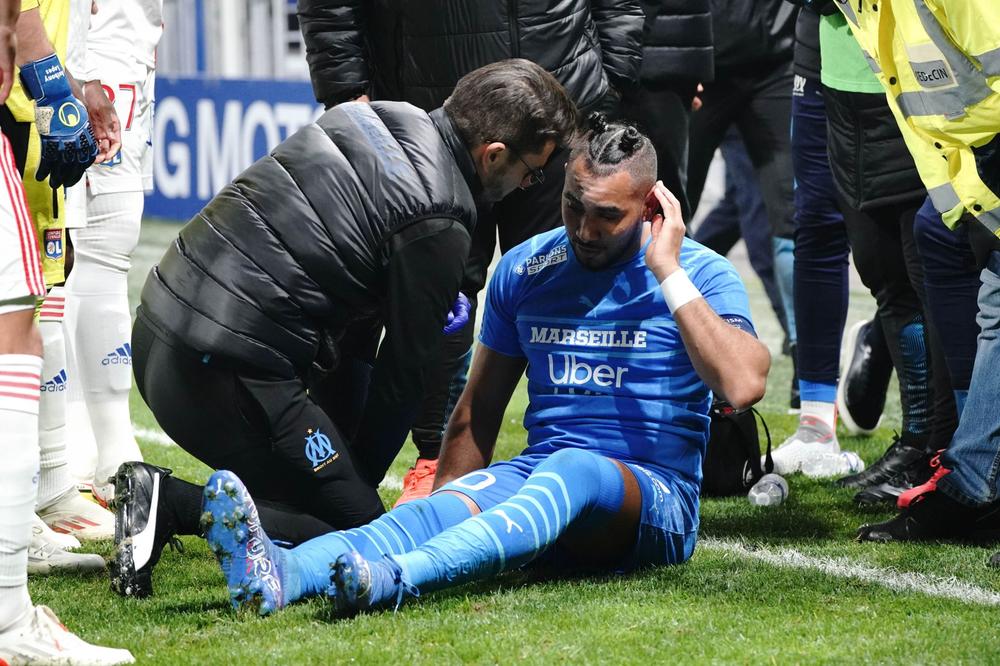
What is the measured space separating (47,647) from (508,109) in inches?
67.4

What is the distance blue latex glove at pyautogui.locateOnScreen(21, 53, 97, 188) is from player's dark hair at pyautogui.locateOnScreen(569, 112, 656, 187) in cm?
121

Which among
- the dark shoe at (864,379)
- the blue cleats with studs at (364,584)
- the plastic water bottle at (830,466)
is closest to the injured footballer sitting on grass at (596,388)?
the blue cleats with studs at (364,584)

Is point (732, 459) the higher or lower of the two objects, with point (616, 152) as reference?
lower

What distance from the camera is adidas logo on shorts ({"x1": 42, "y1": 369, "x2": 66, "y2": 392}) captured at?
434 centimetres

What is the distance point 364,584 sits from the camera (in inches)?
124

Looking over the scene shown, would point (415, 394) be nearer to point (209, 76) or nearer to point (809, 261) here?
point (809, 261)

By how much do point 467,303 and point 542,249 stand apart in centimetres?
38

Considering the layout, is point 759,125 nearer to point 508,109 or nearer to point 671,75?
point 671,75

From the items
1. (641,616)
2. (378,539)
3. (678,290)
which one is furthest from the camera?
(678,290)

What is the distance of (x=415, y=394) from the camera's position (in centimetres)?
383

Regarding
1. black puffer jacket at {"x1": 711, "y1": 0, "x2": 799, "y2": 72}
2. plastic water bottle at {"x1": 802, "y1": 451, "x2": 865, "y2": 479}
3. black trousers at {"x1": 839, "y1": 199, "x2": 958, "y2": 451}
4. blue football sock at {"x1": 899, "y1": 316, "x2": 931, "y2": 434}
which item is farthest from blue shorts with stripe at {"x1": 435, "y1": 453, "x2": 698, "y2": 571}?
black puffer jacket at {"x1": 711, "y1": 0, "x2": 799, "y2": 72}

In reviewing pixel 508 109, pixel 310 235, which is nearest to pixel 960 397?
pixel 508 109

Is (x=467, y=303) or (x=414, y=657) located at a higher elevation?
(x=467, y=303)

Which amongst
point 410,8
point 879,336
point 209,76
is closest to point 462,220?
point 410,8
